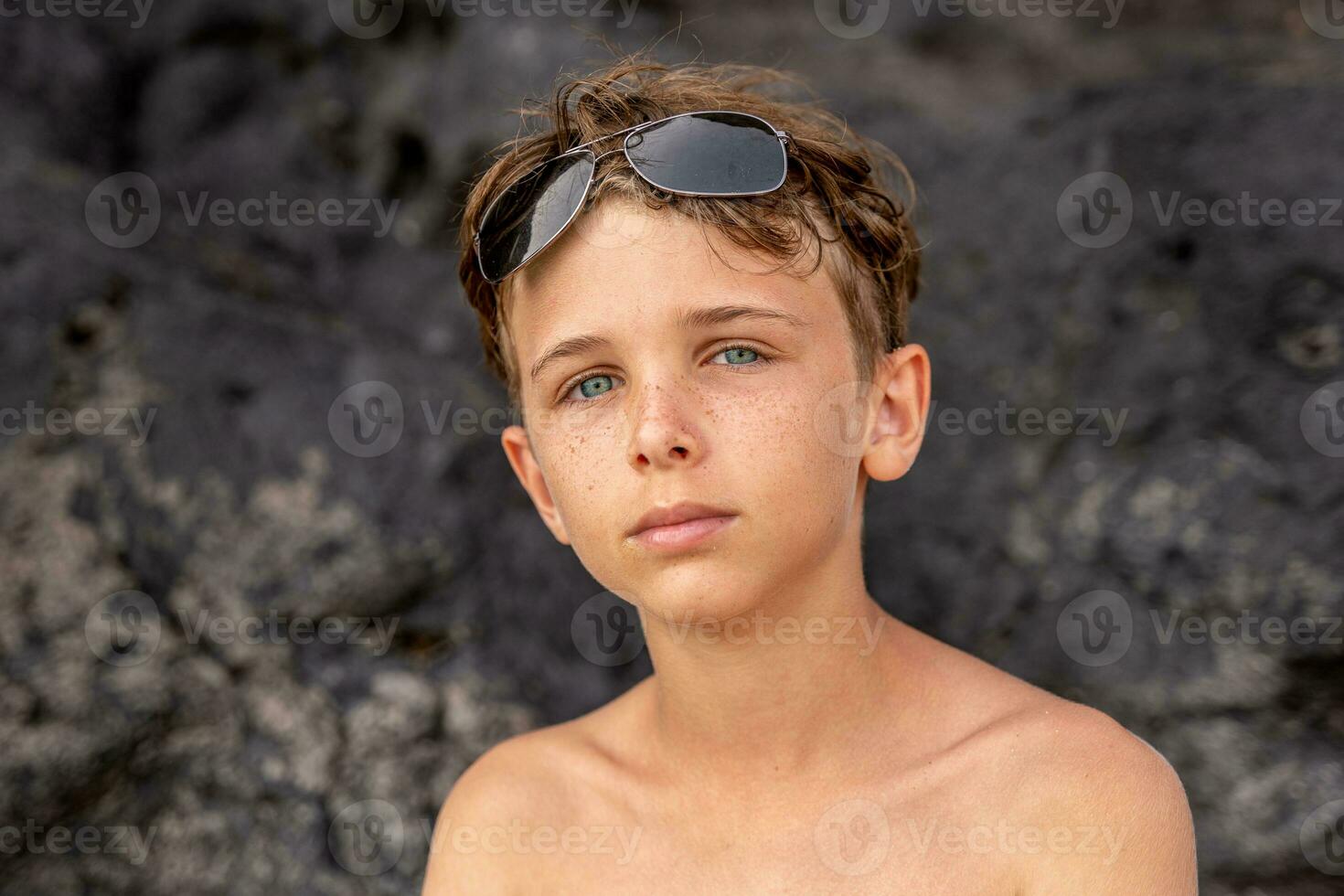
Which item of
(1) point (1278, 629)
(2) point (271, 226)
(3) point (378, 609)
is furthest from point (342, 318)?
(1) point (1278, 629)

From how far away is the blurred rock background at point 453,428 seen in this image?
291 centimetres

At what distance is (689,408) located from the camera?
1.95 metres

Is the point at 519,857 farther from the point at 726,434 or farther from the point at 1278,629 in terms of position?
the point at 1278,629

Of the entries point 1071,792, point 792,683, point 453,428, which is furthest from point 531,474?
point 1071,792

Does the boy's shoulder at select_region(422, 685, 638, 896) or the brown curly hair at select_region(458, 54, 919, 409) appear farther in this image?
the boy's shoulder at select_region(422, 685, 638, 896)

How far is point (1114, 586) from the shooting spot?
3.05 metres

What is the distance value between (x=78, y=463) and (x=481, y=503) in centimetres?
100

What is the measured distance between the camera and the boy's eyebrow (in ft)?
6.53

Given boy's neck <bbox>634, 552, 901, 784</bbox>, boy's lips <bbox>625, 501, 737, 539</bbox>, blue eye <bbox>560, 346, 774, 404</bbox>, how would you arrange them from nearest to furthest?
boy's lips <bbox>625, 501, 737, 539</bbox> < blue eye <bbox>560, 346, 774, 404</bbox> < boy's neck <bbox>634, 552, 901, 784</bbox>

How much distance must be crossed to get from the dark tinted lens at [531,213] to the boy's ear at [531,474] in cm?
38

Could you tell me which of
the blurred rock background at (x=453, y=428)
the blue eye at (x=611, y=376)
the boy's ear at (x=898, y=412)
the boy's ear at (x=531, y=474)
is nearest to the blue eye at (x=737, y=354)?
the blue eye at (x=611, y=376)

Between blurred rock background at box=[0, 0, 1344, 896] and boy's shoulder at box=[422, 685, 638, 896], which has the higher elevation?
blurred rock background at box=[0, 0, 1344, 896]

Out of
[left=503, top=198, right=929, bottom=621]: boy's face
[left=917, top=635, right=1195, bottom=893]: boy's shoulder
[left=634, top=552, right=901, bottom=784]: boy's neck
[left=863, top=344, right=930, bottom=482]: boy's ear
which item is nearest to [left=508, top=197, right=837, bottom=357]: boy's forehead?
[left=503, top=198, right=929, bottom=621]: boy's face

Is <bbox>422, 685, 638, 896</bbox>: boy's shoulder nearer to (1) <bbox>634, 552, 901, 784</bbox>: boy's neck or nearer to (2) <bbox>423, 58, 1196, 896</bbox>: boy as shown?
(2) <bbox>423, 58, 1196, 896</bbox>: boy
